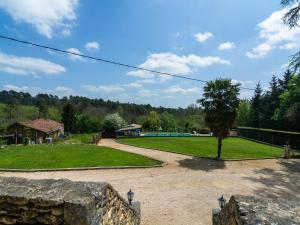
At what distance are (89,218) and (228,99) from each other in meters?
16.5

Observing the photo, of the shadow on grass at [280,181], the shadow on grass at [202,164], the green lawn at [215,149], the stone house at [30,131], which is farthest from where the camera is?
the stone house at [30,131]

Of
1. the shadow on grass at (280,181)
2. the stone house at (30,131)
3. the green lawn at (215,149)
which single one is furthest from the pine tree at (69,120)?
the shadow on grass at (280,181)

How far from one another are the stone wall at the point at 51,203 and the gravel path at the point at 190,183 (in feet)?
16.5

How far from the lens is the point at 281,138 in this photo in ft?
99.5

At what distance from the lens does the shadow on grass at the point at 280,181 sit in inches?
457

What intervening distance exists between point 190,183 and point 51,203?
1001cm

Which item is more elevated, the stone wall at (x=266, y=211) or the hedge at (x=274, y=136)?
the stone wall at (x=266, y=211)

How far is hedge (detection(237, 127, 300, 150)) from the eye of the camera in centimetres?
2847

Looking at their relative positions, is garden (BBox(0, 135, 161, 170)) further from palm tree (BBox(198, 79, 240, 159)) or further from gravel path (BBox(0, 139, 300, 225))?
palm tree (BBox(198, 79, 240, 159))

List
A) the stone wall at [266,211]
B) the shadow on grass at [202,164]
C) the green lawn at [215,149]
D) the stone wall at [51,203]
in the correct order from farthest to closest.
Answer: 1. the green lawn at [215,149]
2. the shadow on grass at [202,164]
3. the stone wall at [51,203]
4. the stone wall at [266,211]

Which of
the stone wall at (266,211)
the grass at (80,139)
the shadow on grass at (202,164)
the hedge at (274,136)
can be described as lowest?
→ the grass at (80,139)

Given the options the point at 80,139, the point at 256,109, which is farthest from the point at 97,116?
the point at 256,109

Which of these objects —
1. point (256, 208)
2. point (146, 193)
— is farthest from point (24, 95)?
point (256, 208)

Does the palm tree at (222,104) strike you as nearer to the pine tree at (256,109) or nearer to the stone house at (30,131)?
the stone house at (30,131)
